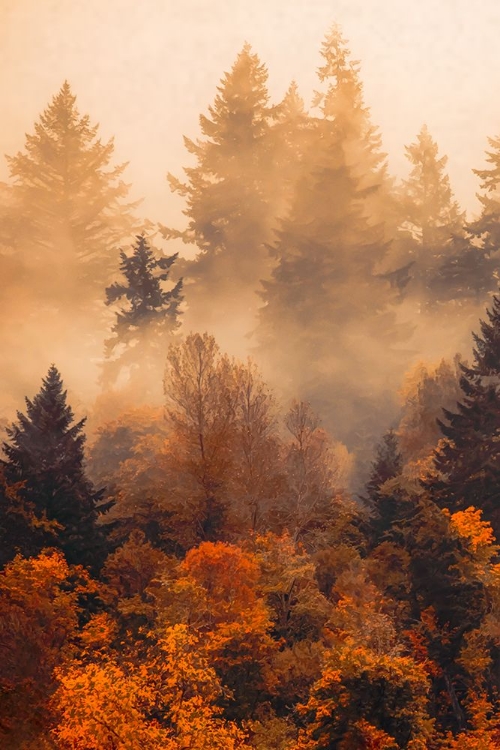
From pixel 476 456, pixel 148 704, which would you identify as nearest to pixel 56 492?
pixel 148 704

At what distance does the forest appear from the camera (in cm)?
2752

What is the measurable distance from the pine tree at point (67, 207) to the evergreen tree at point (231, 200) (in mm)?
6910

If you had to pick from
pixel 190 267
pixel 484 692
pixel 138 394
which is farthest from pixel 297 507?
pixel 190 267

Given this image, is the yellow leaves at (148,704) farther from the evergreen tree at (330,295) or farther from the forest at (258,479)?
the evergreen tree at (330,295)

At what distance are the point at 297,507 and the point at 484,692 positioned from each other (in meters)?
12.4

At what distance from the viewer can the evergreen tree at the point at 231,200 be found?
76250 millimetres

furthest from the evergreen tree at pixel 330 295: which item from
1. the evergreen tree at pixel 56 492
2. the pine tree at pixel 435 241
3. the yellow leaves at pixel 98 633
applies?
the yellow leaves at pixel 98 633

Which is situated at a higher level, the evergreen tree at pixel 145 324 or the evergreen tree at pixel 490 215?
the evergreen tree at pixel 490 215

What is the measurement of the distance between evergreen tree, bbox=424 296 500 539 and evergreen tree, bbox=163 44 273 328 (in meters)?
39.9

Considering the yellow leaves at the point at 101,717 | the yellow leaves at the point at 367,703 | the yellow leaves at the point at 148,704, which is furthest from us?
the yellow leaves at the point at 367,703

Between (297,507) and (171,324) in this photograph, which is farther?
(171,324)

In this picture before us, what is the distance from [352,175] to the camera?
76.3 meters

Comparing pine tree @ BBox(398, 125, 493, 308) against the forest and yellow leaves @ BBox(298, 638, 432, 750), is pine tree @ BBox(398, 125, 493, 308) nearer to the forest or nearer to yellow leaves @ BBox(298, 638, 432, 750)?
the forest

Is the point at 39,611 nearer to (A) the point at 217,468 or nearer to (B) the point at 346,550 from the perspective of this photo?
(A) the point at 217,468
